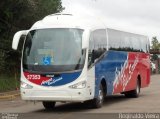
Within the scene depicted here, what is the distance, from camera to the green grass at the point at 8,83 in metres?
31.6

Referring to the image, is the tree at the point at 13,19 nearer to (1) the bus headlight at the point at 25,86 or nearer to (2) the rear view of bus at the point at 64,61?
(2) the rear view of bus at the point at 64,61

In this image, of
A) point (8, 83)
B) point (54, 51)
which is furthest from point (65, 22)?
point (8, 83)

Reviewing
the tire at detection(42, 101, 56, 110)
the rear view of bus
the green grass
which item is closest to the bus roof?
the rear view of bus

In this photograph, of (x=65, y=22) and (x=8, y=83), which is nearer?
(x=65, y=22)

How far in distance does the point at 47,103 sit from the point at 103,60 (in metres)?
2.68

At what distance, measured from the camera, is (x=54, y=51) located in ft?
58.7

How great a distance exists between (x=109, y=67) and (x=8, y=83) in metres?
13.4

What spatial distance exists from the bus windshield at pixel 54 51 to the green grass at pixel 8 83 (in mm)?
12948

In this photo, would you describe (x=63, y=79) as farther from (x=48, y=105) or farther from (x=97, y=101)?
(x=48, y=105)

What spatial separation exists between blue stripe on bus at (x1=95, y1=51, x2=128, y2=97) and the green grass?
34.5 ft

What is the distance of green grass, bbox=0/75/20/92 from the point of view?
31.6 meters

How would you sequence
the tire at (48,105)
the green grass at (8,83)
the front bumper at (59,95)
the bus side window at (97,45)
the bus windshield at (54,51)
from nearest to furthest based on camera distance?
the front bumper at (59,95), the bus windshield at (54,51), the bus side window at (97,45), the tire at (48,105), the green grass at (8,83)

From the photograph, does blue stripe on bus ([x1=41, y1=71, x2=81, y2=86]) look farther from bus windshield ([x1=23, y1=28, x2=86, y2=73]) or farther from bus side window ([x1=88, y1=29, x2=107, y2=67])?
bus side window ([x1=88, y1=29, x2=107, y2=67])

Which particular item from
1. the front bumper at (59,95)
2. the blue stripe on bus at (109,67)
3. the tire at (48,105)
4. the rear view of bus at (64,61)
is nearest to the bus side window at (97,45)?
the rear view of bus at (64,61)
